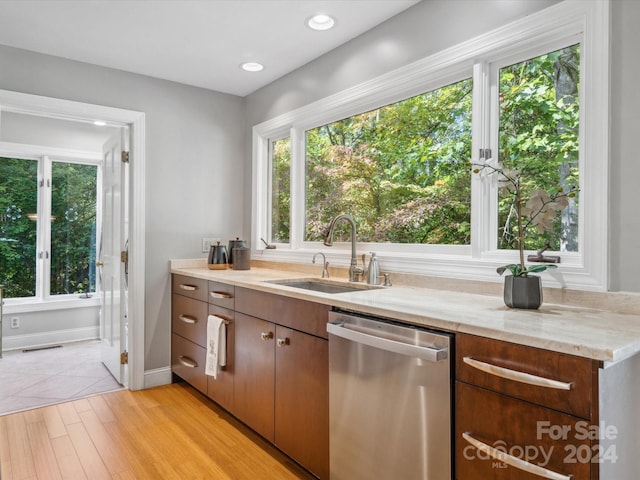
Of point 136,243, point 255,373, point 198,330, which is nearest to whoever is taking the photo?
point 255,373

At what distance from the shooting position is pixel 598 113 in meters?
1.55

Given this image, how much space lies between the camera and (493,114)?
1.99 m

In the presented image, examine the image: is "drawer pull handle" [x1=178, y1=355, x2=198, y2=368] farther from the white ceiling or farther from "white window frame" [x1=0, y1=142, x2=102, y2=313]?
"white window frame" [x1=0, y1=142, x2=102, y2=313]

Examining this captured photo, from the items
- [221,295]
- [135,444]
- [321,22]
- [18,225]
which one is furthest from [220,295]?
[18,225]

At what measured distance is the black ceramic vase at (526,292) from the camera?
1539mm

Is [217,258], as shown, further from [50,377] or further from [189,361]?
[50,377]

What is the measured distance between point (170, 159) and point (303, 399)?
2237 millimetres

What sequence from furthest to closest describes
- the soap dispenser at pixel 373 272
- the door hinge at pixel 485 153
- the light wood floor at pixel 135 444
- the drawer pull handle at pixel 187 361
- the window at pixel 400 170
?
the drawer pull handle at pixel 187 361 → the soap dispenser at pixel 373 272 → the window at pixel 400 170 → the light wood floor at pixel 135 444 → the door hinge at pixel 485 153

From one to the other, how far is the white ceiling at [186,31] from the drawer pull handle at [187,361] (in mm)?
2132

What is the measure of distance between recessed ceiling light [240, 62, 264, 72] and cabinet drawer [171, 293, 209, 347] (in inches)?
67.7

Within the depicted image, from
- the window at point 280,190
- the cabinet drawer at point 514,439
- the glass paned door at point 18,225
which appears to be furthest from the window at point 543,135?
the glass paned door at point 18,225

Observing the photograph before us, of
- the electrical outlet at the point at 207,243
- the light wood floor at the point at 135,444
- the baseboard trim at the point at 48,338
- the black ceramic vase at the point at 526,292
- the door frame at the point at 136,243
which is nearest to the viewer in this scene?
the black ceramic vase at the point at 526,292


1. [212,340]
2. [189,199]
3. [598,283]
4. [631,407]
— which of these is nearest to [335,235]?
[212,340]

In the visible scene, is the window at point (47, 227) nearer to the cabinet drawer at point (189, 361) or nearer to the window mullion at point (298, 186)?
the cabinet drawer at point (189, 361)
